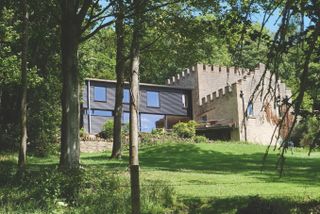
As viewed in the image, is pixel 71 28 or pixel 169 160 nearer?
pixel 71 28

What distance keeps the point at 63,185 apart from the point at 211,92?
153 feet

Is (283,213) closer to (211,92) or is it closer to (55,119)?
(55,119)

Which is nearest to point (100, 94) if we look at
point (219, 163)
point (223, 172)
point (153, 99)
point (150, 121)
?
point (153, 99)

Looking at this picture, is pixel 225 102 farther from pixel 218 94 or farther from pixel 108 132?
pixel 108 132

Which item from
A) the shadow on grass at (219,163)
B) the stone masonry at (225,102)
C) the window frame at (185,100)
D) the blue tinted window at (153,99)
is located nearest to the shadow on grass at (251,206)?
the shadow on grass at (219,163)

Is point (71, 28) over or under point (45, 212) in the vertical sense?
over

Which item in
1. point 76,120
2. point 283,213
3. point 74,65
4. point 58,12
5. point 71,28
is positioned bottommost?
point 283,213

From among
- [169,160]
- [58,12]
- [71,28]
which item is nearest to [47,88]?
[169,160]

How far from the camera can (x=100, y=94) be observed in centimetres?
5128

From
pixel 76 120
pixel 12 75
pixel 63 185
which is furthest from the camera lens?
pixel 12 75

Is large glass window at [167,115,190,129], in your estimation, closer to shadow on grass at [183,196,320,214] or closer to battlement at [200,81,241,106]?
battlement at [200,81,241,106]

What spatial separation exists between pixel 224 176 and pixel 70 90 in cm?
627

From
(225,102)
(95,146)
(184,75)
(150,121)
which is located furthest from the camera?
(184,75)

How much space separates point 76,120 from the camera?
644 inches
